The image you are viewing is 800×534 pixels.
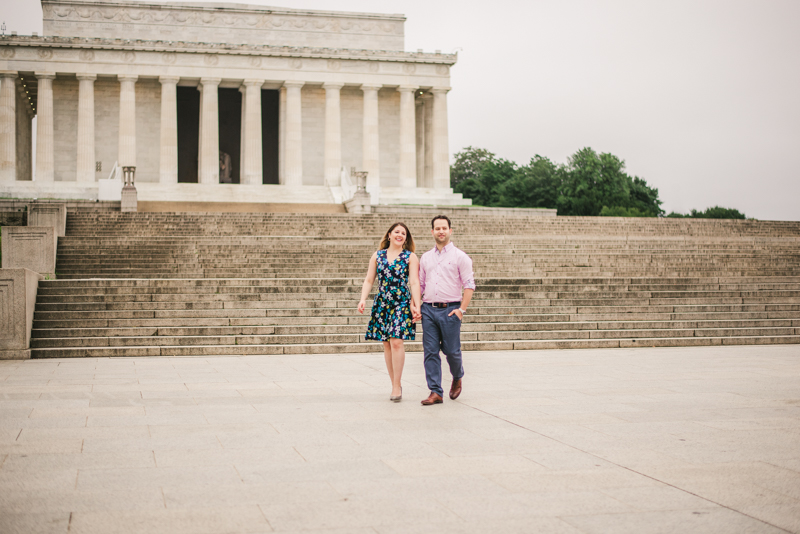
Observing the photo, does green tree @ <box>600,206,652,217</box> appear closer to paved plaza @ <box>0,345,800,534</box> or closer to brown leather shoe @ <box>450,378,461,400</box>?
paved plaza @ <box>0,345,800,534</box>

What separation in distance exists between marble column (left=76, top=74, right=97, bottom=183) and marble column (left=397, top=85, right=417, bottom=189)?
20.2 metres

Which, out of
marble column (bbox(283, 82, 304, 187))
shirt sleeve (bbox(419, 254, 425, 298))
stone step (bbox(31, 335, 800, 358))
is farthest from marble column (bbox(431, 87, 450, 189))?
shirt sleeve (bbox(419, 254, 425, 298))

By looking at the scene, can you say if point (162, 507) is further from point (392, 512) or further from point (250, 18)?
point (250, 18)

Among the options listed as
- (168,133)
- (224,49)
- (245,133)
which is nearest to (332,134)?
(245,133)

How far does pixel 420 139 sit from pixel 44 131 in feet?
83.9

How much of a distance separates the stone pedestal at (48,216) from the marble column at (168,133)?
26.1 metres

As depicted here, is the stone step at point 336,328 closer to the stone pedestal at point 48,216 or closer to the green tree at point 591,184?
the stone pedestal at point 48,216

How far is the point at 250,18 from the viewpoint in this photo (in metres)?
56.1

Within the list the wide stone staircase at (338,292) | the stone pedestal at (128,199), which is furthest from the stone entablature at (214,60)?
the wide stone staircase at (338,292)

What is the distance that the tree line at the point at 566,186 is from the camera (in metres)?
79.8

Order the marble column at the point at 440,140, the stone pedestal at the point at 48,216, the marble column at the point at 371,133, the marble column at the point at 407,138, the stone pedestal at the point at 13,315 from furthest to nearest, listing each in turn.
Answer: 1. the marble column at the point at 440,140
2. the marble column at the point at 407,138
3. the marble column at the point at 371,133
4. the stone pedestal at the point at 48,216
5. the stone pedestal at the point at 13,315

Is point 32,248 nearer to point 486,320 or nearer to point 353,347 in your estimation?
point 353,347

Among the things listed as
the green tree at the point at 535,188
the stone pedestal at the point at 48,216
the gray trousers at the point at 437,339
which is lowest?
the gray trousers at the point at 437,339

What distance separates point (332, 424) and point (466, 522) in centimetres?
321
